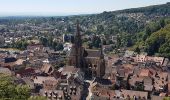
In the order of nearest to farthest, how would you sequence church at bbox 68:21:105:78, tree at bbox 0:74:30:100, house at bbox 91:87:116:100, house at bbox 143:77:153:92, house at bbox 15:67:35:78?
tree at bbox 0:74:30:100 → house at bbox 91:87:116:100 → house at bbox 143:77:153:92 → church at bbox 68:21:105:78 → house at bbox 15:67:35:78

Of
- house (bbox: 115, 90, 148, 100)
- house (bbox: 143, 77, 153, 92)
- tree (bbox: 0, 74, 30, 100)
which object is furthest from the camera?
house (bbox: 143, 77, 153, 92)

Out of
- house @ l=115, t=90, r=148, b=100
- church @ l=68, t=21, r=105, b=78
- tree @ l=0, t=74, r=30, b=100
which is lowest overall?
house @ l=115, t=90, r=148, b=100

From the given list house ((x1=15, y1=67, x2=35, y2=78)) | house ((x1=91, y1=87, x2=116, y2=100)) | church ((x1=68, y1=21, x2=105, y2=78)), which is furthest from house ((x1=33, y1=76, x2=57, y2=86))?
house ((x1=91, y1=87, x2=116, y2=100))

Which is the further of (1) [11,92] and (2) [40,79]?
(2) [40,79]

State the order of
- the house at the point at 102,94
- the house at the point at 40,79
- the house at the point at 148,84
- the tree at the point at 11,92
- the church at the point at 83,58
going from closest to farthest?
1. the tree at the point at 11,92
2. the house at the point at 102,94
3. the house at the point at 148,84
4. the house at the point at 40,79
5. the church at the point at 83,58

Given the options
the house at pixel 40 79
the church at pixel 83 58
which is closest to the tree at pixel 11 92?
the house at pixel 40 79

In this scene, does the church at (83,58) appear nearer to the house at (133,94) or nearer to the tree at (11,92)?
the house at (133,94)

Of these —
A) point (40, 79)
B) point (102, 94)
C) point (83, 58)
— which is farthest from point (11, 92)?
point (83, 58)

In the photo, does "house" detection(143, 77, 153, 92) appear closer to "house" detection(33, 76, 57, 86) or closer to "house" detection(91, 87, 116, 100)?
"house" detection(91, 87, 116, 100)

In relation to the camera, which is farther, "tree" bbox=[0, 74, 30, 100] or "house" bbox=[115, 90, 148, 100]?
"house" bbox=[115, 90, 148, 100]

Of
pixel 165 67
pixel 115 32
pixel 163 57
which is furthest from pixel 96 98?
pixel 115 32

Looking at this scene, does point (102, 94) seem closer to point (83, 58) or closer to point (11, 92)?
point (83, 58)

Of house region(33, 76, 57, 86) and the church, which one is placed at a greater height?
the church
